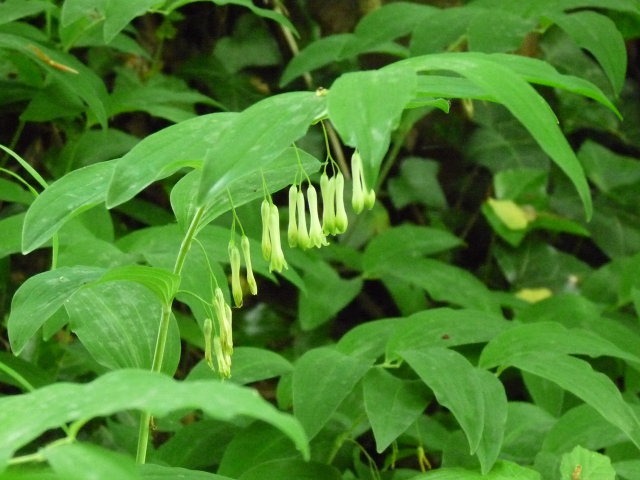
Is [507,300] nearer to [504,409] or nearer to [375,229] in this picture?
[375,229]

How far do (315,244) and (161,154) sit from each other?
23cm

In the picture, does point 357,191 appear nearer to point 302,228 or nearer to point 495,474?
Answer: point 302,228

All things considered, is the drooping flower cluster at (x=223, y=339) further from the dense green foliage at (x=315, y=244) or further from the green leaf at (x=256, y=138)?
the green leaf at (x=256, y=138)

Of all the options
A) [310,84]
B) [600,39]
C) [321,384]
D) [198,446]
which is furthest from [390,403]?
[310,84]

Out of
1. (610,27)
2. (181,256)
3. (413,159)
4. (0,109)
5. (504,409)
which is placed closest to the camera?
(181,256)

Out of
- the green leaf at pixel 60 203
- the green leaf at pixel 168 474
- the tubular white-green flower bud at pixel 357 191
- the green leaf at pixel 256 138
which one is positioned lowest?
the green leaf at pixel 168 474

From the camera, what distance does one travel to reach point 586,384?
110cm

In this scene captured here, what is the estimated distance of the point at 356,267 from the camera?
6.78 feet

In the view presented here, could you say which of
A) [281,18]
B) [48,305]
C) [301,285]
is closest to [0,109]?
[281,18]

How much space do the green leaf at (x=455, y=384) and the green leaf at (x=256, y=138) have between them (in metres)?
0.44

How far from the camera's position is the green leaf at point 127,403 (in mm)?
472

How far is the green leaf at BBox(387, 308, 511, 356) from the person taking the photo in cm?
123

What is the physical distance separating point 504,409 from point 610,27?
0.81 meters

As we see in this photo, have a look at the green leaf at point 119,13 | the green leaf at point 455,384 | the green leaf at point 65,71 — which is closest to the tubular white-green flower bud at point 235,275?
the green leaf at point 455,384
